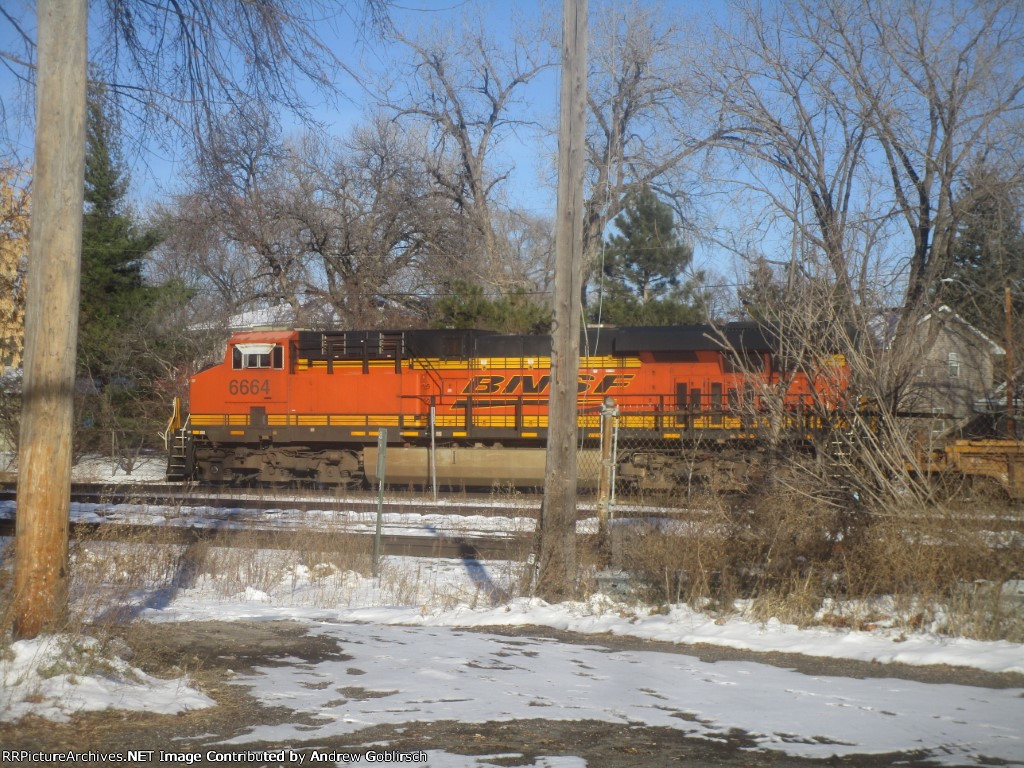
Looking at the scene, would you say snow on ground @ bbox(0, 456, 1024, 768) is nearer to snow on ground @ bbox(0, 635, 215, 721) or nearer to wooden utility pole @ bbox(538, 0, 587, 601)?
snow on ground @ bbox(0, 635, 215, 721)

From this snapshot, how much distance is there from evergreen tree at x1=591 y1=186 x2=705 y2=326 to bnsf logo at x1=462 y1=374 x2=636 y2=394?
28.2 ft

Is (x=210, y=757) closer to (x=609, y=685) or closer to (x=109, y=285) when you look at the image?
(x=609, y=685)

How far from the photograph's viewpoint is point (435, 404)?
72.4 feet

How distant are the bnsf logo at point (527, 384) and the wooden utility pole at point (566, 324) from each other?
11725 millimetres

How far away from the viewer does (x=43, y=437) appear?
5672 millimetres

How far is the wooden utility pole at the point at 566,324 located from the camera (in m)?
8.88

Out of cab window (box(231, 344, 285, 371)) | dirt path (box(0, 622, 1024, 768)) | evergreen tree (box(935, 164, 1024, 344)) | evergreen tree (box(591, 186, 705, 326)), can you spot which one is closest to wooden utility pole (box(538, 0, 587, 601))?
dirt path (box(0, 622, 1024, 768))

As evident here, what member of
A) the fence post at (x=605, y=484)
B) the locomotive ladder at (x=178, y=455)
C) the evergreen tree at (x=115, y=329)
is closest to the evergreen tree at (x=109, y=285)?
the evergreen tree at (x=115, y=329)

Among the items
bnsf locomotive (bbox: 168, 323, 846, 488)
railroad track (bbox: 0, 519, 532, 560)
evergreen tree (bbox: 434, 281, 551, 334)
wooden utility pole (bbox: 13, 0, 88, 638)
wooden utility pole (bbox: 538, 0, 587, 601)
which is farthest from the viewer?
evergreen tree (bbox: 434, 281, 551, 334)

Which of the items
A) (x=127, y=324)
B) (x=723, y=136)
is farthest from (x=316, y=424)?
(x=127, y=324)

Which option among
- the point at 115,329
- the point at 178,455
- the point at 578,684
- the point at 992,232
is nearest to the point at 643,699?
the point at 578,684

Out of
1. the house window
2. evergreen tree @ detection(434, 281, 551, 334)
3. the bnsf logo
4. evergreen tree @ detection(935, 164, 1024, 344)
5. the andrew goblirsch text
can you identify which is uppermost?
evergreen tree @ detection(935, 164, 1024, 344)

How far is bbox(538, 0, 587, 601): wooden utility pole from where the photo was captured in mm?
8883

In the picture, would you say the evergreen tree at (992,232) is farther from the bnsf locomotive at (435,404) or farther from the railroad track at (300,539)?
the railroad track at (300,539)
